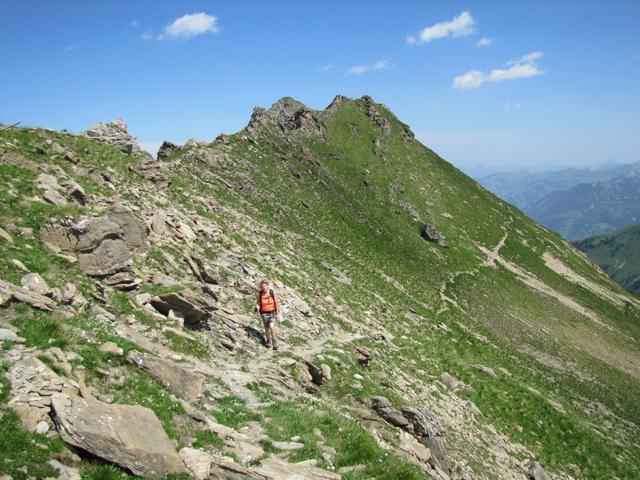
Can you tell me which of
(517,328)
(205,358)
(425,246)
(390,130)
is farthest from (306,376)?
(390,130)

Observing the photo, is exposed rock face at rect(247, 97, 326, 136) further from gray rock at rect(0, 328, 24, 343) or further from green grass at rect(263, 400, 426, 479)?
gray rock at rect(0, 328, 24, 343)

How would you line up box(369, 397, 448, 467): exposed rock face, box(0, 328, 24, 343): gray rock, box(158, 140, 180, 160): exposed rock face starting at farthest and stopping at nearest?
box(158, 140, 180, 160): exposed rock face < box(369, 397, 448, 467): exposed rock face < box(0, 328, 24, 343): gray rock

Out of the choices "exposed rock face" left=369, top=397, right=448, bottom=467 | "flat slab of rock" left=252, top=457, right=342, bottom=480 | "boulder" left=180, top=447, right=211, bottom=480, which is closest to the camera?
"boulder" left=180, top=447, right=211, bottom=480

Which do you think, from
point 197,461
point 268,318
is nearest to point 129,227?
point 268,318

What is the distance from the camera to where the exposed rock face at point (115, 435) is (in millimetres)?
9570

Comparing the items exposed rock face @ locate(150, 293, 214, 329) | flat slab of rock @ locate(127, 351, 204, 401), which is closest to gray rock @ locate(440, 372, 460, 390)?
exposed rock face @ locate(150, 293, 214, 329)

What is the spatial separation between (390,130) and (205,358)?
9420 cm

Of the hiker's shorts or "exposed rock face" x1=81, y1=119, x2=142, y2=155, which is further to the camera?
"exposed rock face" x1=81, y1=119, x2=142, y2=155

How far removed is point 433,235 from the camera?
76.3 meters

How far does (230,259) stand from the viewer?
28.9 meters

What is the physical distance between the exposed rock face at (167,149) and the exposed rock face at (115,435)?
2275 inches

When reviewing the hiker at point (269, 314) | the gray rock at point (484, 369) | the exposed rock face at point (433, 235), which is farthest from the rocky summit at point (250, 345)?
the exposed rock face at point (433, 235)

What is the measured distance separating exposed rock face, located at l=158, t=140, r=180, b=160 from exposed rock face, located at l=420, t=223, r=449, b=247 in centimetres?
4429

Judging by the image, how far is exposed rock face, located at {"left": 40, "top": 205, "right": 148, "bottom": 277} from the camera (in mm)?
18469
